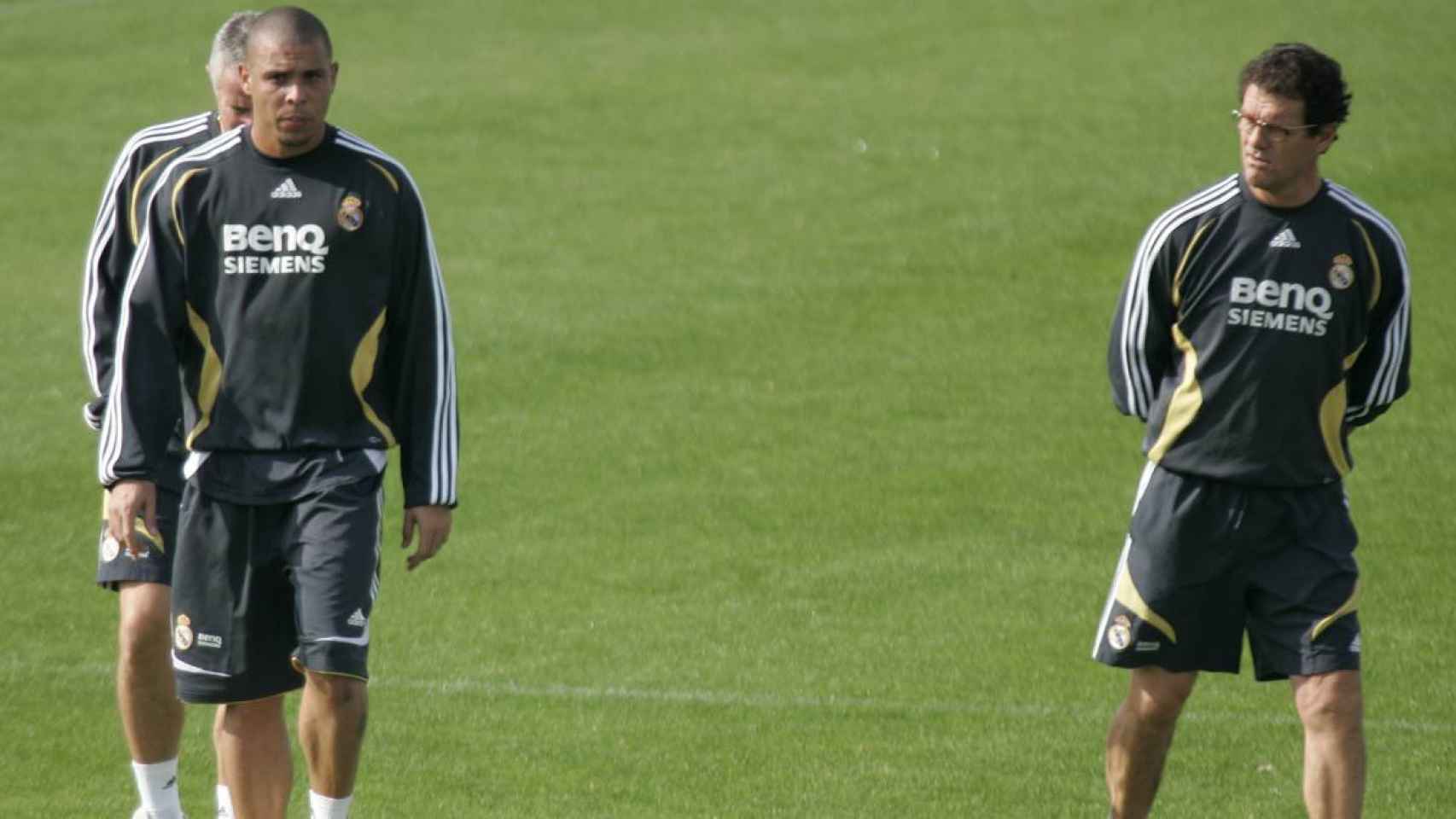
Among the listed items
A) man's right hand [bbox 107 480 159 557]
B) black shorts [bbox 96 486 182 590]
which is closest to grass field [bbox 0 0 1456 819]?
black shorts [bbox 96 486 182 590]

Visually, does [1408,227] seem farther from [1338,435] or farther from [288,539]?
[288,539]

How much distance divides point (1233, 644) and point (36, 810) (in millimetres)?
3583

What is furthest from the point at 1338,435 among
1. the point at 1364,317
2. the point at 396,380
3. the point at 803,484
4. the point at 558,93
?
the point at 558,93

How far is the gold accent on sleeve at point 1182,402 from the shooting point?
19.2ft

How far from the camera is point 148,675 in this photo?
251 inches

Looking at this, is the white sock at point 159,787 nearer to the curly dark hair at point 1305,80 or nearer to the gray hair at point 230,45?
the gray hair at point 230,45

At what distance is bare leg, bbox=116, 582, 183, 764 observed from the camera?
6.34 meters

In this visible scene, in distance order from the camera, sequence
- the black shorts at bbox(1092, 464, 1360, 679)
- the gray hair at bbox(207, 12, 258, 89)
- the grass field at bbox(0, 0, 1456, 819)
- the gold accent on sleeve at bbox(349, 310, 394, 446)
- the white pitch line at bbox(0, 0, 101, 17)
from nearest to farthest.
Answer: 1. the gold accent on sleeve at bbox(349, 310, 394, 446)
2. the black shorts at bbox(1092, 464, 1360, 679)
3. the gray hair at bbox(207, 12, 258, 89)
4. the grass field at bbox(0, 0, 1456, 819)
5. the white pitch line at bbox(0, 0, 101, 17)

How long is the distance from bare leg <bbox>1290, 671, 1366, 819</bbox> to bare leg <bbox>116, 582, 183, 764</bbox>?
314 cm

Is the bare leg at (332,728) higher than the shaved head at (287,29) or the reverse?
the reverse

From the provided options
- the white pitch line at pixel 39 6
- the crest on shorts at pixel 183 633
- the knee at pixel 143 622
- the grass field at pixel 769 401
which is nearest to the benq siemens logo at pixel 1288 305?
the grass field at pixel 769 401

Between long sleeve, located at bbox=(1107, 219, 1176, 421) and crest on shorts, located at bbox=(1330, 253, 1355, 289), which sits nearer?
crest on shorts, located at bbox=(1330, 253, 1355, 289)

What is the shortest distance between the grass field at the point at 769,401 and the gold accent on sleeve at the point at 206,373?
168 cm

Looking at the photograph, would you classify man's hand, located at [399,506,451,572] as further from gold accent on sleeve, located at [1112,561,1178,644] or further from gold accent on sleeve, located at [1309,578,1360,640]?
gold accent on sleeve, located at [1309,578,1360,640]
